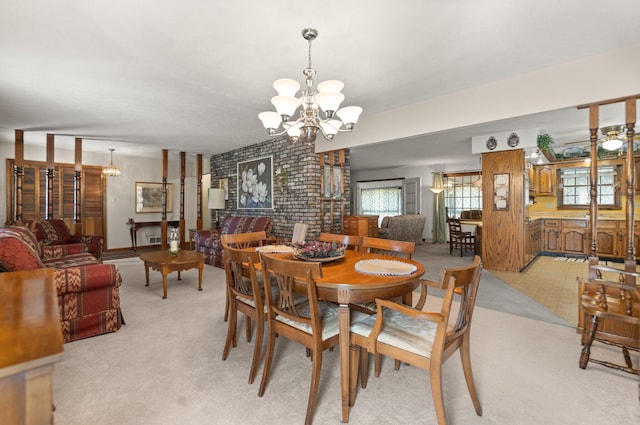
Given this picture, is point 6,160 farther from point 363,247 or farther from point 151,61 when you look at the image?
point 363,247

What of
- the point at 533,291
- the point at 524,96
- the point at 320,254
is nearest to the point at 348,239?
the point at 320,254

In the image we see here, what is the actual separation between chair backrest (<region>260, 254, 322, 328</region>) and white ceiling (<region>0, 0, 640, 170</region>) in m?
1.67

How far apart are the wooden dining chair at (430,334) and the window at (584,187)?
6.72 m

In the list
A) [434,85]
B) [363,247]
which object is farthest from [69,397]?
[434,85]

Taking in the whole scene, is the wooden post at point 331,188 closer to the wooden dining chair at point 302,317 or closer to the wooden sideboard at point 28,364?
the wooden dining chair at point 302,317

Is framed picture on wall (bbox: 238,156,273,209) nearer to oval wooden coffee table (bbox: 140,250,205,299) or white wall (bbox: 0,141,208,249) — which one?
oval wooden coffee table (bbox: 140,250,205,299)

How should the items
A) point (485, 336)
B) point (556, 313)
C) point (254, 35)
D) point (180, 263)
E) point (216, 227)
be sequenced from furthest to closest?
point (216, 227), point (180, 263), point (556, 313), point (485, 336), point (254, 35)

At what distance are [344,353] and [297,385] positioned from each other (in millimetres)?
520

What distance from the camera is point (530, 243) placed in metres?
5.46

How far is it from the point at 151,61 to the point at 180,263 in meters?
2.25

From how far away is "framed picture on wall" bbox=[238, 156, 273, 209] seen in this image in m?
5.92

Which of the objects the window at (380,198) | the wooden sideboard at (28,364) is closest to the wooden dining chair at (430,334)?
the wooden sideboard at (28,364)

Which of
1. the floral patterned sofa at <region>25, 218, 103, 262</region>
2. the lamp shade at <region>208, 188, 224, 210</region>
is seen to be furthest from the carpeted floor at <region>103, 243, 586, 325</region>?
the floral patterned sofa at <region>25, 218, 103, 262</region>

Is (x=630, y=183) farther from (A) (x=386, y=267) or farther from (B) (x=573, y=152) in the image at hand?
(B) (x=573, y=152)
